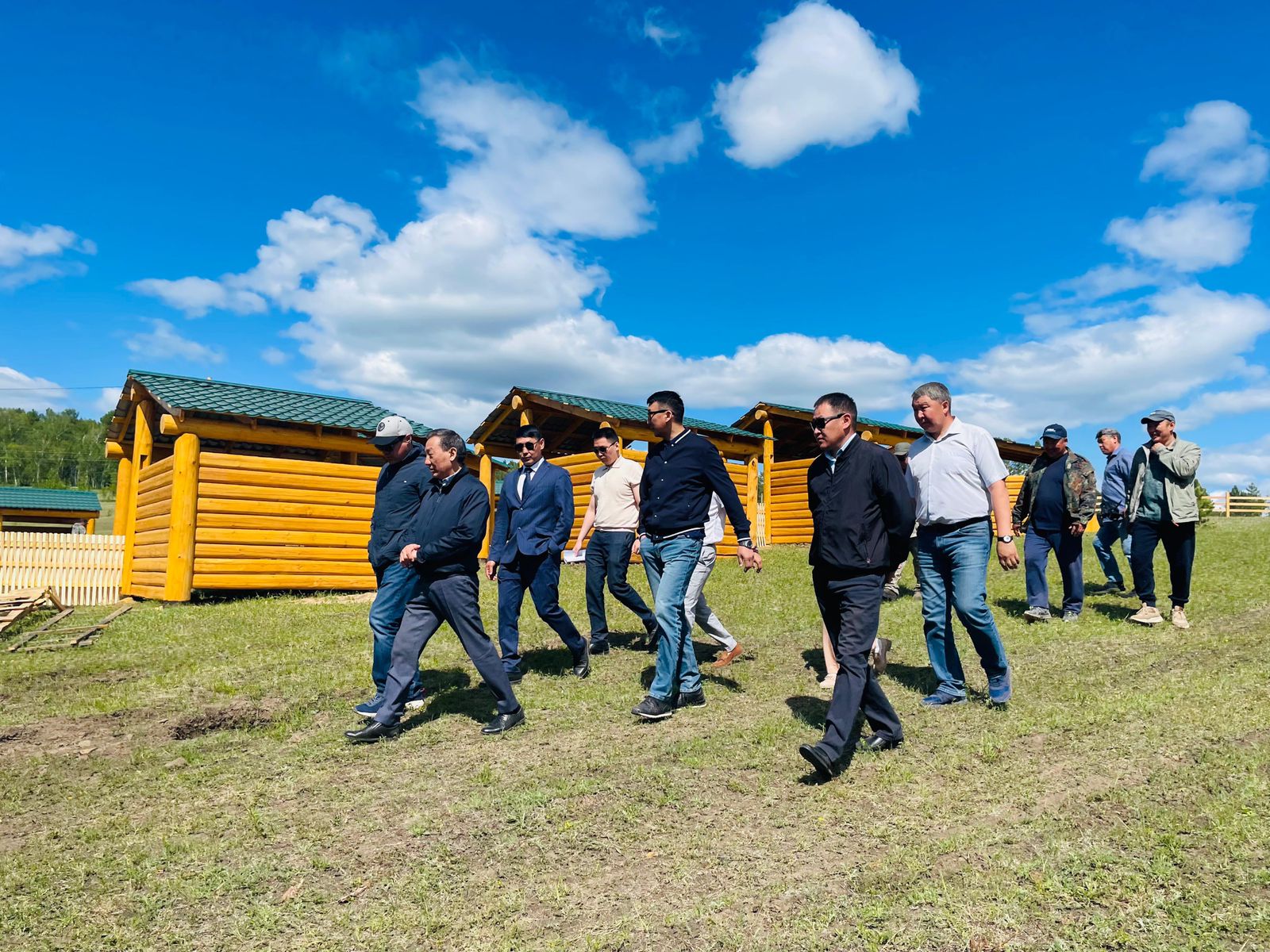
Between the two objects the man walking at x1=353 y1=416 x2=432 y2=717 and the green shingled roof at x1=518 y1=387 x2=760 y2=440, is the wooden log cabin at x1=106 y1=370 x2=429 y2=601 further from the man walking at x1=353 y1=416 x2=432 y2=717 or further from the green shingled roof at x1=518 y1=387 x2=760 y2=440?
the man walking at x1=353 y1=416 x2=432 y2=717

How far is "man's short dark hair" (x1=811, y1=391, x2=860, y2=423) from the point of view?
433 centimetres

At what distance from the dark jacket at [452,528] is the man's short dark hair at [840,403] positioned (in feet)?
6.87

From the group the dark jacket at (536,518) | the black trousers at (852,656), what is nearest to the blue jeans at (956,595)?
the black trousers at (852,656)

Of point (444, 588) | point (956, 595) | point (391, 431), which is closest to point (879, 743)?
point (956, 595)

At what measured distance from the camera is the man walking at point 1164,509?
23.6 ft

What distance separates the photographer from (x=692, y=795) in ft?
12.3

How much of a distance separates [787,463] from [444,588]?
16012mm

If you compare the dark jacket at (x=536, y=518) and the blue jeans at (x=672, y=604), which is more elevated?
the dark jacket at (x=536, y=518)

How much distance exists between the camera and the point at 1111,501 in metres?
9.93

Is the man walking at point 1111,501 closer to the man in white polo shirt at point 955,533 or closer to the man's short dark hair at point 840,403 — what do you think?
the man in white polo shirt at point 955,533

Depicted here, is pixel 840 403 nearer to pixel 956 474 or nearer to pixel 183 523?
pixel 956 474

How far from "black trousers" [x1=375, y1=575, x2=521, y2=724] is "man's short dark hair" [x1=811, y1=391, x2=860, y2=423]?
2444mm

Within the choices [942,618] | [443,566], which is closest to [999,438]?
[942,618]

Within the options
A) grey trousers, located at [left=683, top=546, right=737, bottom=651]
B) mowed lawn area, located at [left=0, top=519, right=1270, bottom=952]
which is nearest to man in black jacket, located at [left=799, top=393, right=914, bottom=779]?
mowed lawn area, located at [left=0, top=519, right=1270, bottom=952]
